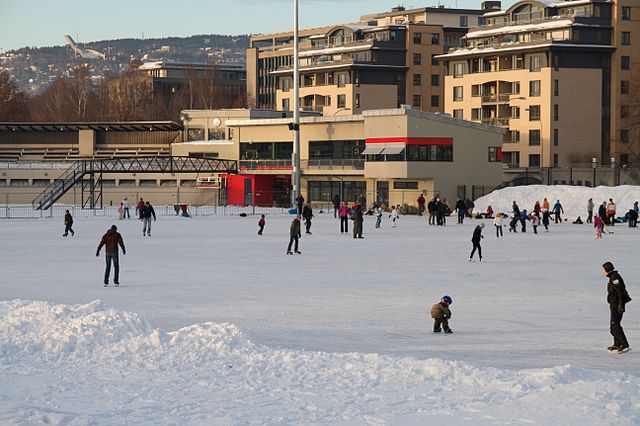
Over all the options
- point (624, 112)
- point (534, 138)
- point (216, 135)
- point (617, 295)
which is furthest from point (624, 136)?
point (617, 295)

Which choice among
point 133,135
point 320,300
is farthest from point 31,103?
point 320,300

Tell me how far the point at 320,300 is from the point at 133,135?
258ft

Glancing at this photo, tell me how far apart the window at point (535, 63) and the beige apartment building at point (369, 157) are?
20956 millimetres

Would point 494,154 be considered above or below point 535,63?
below

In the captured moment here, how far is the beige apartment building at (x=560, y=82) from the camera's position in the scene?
297 feet

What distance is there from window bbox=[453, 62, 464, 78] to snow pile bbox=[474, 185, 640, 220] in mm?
35786

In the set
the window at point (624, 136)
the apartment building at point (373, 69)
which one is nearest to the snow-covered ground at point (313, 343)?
the window at point (624, 136)

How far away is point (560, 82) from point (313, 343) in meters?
77.9

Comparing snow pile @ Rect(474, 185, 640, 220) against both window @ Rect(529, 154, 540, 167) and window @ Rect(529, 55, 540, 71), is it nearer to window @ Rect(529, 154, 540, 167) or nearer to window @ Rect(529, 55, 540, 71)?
window @ Rect(529, 154, 540, 167)

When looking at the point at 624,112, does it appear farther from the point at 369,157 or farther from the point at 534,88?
the point at 369,157

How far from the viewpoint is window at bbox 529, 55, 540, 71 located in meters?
91.1

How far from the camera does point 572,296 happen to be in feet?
75.5

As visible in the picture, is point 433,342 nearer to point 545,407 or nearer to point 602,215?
point 545,407

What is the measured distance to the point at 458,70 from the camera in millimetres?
98875
